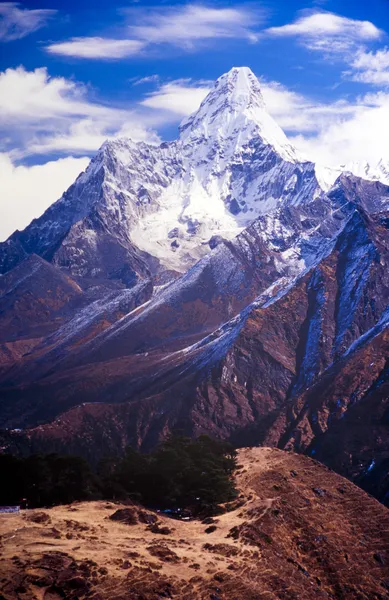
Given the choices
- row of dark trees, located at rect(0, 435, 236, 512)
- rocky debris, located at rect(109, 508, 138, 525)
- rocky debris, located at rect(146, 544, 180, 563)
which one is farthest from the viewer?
row of dark trees, located at rect(0, 435, 236, 512)

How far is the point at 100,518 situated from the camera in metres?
102

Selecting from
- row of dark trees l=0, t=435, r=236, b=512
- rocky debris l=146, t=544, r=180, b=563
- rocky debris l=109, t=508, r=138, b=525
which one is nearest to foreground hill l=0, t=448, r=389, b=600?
rocky debris l=146, t=544, r=180, b=563

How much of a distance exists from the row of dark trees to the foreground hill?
3659 millimetres

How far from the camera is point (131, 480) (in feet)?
405

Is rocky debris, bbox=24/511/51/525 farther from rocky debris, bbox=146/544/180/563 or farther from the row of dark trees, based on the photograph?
rocky debris, bbox=146/544/180/563

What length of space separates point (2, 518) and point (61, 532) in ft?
25.1

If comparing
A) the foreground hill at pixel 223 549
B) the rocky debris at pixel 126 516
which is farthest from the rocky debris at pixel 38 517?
the rocky debris at pixel 126 516

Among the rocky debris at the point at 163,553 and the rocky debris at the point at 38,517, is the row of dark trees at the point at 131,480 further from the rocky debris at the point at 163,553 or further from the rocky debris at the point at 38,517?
the rocky debris at the point at 163,553

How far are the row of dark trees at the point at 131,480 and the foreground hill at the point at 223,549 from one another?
3659 mm

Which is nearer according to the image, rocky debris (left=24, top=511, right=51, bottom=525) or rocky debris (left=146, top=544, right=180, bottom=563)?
rocky debris (left=146, top=544, right=180, bottom=563)

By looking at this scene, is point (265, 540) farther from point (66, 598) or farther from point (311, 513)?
point (66, 598)

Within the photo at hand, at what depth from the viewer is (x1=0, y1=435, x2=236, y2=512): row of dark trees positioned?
109812mm

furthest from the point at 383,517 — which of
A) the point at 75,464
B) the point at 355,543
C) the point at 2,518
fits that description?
the point at 2,518

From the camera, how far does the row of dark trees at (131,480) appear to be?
109812 mm
